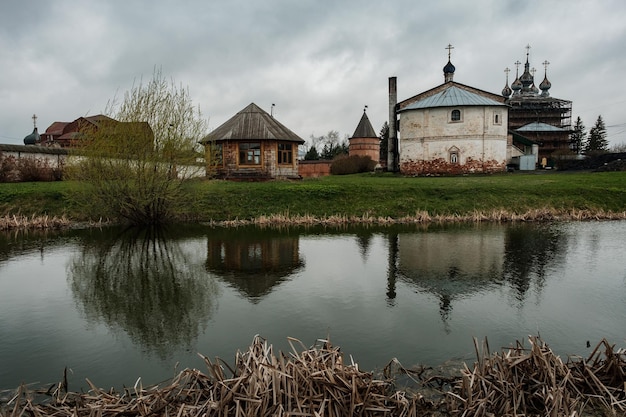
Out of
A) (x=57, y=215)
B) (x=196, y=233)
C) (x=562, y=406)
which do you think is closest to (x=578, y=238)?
(x=562, y=406)

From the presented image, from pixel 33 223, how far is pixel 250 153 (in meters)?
14.2

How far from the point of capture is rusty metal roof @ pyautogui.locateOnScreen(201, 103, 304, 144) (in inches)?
1190

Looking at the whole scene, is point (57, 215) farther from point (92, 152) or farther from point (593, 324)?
point (593, 324)

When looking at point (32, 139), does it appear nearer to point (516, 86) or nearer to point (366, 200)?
point (366, 200)

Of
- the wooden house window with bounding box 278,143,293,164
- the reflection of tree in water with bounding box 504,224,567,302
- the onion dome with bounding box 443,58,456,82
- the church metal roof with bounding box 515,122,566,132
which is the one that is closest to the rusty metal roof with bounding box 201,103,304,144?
the wooden house window with bounding box 278,143,293,164

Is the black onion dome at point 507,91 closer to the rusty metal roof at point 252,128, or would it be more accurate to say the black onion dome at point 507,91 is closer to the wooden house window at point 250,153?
the rusty metal roof at point 252,128

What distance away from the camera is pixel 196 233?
18.2m

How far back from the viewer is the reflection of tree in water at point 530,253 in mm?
10305

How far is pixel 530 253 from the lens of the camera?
13.2m

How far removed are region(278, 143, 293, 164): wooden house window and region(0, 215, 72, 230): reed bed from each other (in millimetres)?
14473

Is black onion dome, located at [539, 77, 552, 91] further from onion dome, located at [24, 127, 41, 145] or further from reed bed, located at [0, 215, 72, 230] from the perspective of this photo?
onion dome, located at [24, 127, 41, 145]

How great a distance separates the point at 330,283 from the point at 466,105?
96.6 feet

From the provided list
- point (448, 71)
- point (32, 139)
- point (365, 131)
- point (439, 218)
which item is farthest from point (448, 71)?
point (32, 139)

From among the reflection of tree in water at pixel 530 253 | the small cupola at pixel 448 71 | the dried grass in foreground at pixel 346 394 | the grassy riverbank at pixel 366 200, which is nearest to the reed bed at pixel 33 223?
the grassy riverbank at pixel 366 200
